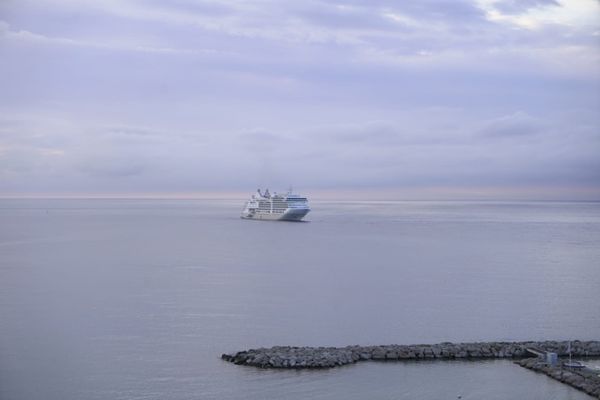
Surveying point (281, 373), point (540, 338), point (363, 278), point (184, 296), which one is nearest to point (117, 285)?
point (184, 296)

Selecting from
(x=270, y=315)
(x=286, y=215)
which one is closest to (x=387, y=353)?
(x=270, y=315)

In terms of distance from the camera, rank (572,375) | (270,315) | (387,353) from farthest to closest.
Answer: (270,315)
(387,353)
(572,375)

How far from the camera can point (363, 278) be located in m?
32.9

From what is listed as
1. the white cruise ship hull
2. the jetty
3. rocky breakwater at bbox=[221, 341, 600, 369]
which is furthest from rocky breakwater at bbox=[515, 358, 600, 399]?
the white cruise ship hull

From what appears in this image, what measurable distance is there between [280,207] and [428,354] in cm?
6322

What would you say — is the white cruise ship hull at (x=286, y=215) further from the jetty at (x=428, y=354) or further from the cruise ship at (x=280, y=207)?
the jetty at (x=428, y=354)

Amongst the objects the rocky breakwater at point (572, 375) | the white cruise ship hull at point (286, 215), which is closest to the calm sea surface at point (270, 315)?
the rocky breakwater at point (572, 375)

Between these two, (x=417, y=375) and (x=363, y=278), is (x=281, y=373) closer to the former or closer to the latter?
(x=417, y=375)

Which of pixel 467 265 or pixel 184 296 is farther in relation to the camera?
pixel 467 265

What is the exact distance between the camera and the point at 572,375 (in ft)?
51.4

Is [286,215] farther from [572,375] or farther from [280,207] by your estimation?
[572,375]

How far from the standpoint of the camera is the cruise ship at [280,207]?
3105 inches

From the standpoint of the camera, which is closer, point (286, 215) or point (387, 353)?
point (387, 353)

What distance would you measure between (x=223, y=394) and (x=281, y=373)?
175 centimetres
